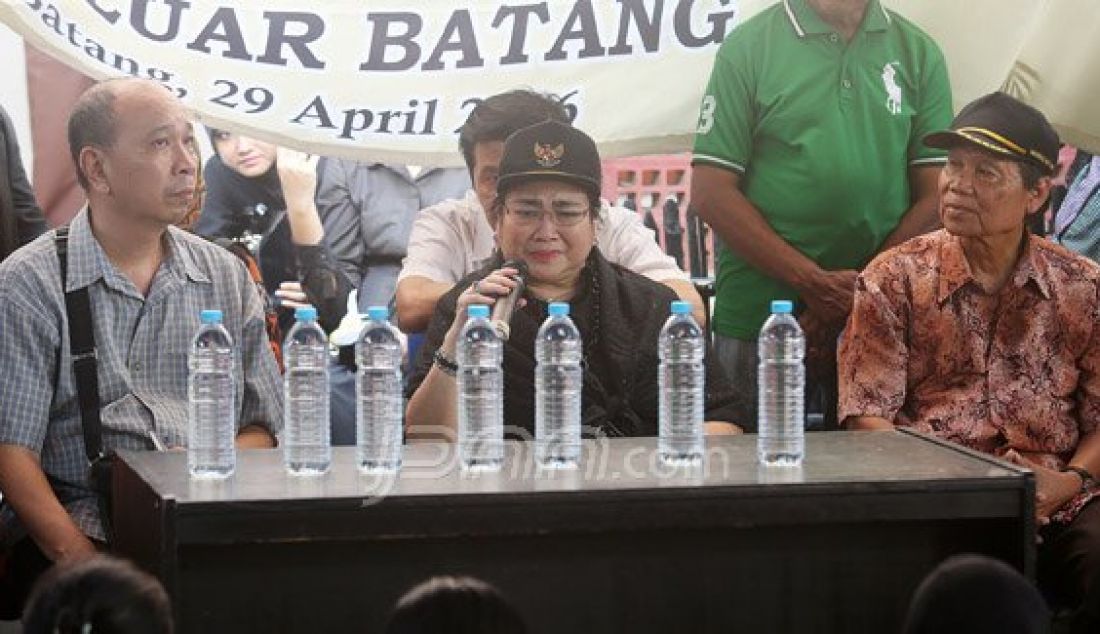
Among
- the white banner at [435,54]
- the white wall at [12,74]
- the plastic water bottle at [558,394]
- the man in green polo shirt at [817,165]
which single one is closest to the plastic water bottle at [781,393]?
the plastic water bottle at [558,394]

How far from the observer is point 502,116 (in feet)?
14.5

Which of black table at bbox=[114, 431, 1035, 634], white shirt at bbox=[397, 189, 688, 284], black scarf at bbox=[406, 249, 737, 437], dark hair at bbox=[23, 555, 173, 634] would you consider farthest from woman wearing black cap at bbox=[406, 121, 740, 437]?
dark hair at bbox=[23, 555, 173, 634]

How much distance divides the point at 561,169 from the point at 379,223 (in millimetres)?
609

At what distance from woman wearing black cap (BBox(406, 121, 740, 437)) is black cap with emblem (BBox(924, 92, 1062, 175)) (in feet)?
2.68

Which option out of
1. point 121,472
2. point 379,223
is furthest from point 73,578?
point 379,223

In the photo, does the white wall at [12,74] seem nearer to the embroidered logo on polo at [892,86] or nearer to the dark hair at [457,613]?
the embroidered logo on polo at [892,86]

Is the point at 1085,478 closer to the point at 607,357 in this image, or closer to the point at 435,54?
the point at 607,357

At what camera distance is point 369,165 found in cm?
447

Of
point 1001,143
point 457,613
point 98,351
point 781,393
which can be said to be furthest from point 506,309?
point 457,613

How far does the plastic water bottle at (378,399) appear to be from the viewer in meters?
3.19

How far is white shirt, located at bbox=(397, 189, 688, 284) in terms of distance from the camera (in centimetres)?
443

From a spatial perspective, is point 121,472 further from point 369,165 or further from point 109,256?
point 369,165

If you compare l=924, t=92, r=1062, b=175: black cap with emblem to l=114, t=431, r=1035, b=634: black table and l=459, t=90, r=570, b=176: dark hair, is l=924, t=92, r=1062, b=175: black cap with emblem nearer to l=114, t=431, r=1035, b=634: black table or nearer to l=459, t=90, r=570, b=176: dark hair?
l=459, t=90, r=570, b=176: dark hair

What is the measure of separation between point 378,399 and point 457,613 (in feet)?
4.77
